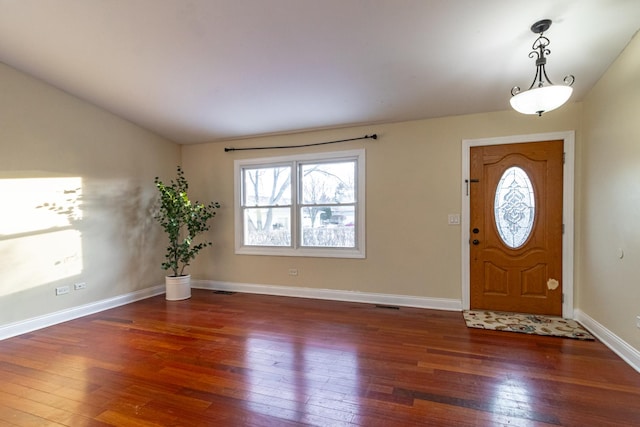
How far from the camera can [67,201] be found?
3.73m

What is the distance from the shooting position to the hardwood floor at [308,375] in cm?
187

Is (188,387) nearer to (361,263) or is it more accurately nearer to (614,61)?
(361,263)

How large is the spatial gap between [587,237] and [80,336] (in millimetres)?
5352

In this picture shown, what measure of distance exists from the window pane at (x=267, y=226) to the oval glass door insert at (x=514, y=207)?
283cm

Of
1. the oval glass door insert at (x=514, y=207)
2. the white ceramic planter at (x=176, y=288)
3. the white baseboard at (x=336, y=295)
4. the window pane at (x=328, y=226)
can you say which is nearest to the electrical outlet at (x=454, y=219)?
the oval glass door insert at (x=514, y=207)

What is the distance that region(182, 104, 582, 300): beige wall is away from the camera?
12.5 ft

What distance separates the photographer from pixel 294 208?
4.67 metres

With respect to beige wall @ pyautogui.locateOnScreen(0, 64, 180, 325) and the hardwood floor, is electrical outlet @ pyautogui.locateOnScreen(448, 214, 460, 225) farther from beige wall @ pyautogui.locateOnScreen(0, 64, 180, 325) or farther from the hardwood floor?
beige wall @ pyautogui.locateOnScreen(0, 64, 180, 325)

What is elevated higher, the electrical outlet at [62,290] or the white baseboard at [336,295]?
the electrical outlet at [62,290]

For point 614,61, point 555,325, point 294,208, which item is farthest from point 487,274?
point 294,208

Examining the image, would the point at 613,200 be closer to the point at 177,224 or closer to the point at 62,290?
the point at 177,224

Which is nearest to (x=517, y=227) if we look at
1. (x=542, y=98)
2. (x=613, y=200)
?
(x=613, y=200)

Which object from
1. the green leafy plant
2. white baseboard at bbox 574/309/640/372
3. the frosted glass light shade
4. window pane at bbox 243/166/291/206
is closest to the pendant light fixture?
the frosted glass light shade

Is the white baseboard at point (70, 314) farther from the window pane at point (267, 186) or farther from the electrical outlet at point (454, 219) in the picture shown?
the electrical outlet at point (454, 219)
